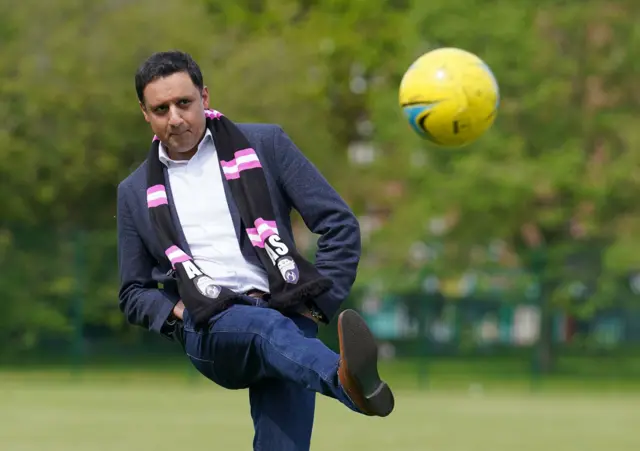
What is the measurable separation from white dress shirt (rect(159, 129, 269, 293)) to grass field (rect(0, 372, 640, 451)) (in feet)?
22.0

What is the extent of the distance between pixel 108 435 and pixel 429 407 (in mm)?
6068

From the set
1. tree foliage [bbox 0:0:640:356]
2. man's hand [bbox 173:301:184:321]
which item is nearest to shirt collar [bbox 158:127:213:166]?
man's hand [bbox 173:301:184:321]

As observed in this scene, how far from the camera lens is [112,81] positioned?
2903 centimetres

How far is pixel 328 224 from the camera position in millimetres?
5852

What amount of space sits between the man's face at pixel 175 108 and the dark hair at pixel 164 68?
22 millimetres

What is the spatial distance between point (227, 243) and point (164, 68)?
0.82m

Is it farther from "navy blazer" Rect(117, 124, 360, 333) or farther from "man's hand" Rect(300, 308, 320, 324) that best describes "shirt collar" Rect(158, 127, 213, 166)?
"man's hand" Rect(300, 308, 320, 324)

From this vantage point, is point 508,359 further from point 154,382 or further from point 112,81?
point 112,81

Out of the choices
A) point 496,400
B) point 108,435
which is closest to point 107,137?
point 496,400

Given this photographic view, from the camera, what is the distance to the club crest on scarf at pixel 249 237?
5.65 meters

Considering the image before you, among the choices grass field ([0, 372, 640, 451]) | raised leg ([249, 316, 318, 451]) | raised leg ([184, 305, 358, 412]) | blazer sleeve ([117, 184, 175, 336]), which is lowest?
grass field ([0, 372, 640, 451])

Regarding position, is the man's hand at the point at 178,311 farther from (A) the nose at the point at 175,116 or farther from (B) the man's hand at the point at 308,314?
(A) the nose at the point at 175,116

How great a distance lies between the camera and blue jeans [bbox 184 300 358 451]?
5274mm

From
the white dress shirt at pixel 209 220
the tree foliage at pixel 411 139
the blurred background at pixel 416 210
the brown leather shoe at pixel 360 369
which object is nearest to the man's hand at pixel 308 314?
the white dress shirt at pixel 209 220
